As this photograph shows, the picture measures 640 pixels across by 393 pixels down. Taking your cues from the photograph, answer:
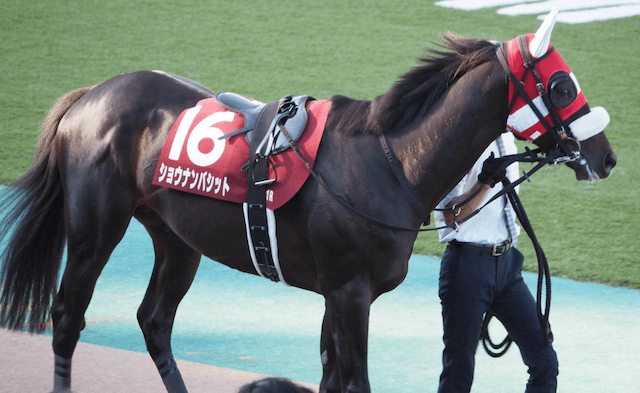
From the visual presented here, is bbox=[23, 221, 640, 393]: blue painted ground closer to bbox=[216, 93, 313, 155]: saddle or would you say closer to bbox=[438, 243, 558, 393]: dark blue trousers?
bbox=[438, 243, 558, 393]: dark blue trousers

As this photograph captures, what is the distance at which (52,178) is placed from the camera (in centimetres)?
324

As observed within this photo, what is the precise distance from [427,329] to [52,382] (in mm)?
2079

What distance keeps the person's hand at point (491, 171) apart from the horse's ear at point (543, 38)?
1.40 ft

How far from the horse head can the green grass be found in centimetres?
447

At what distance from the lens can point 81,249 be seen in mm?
3090

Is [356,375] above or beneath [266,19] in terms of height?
beneath

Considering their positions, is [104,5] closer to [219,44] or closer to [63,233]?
[219,44]

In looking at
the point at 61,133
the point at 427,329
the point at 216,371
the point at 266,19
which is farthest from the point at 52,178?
the point at 266,19

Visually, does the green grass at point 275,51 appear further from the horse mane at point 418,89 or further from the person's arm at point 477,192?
the horse mane at point 418,89

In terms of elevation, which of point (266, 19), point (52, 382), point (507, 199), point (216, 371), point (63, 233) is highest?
point (266, 19)

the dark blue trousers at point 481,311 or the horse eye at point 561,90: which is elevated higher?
the horse eye at point 561,90

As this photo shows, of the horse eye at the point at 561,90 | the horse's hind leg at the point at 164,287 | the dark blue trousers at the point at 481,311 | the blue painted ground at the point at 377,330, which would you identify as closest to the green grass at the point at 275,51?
the blue painted ground at the point at 377,330

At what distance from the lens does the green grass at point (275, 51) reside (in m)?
8.02

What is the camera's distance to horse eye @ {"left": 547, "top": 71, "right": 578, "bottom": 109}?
2.36 meters
